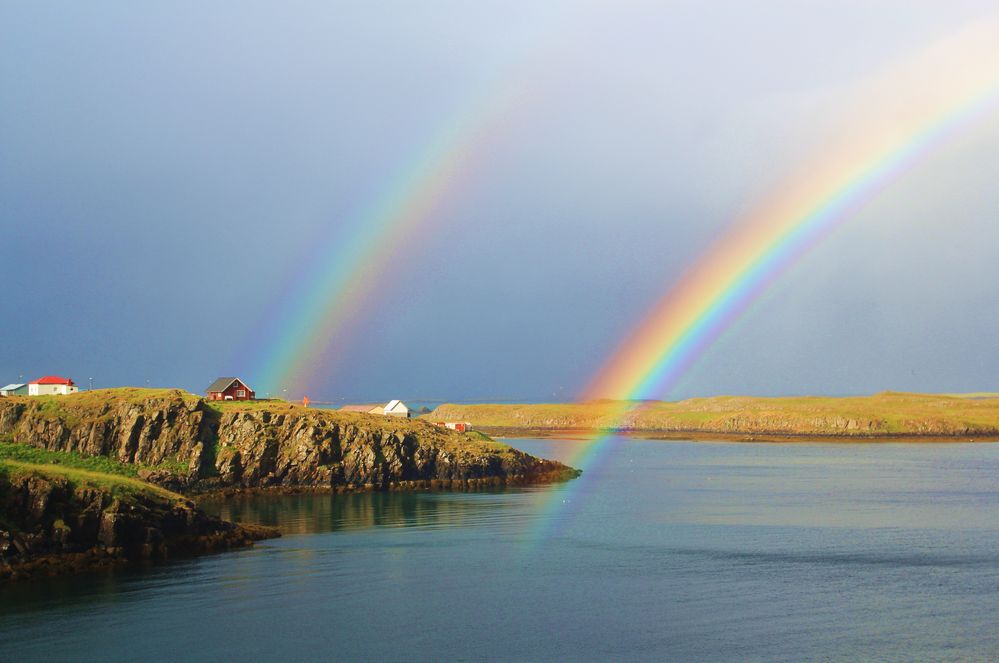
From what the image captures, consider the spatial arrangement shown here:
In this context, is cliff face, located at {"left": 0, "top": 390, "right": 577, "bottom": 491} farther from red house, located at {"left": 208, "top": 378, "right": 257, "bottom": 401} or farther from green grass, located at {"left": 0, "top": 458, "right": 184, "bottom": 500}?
green grass, located at {"left": 0, "top": 458, "right": 184, "bottom": 500}

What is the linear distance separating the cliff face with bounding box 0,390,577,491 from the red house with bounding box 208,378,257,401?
63.2 feet

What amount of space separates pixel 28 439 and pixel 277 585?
69.4 meters

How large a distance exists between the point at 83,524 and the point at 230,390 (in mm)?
82097

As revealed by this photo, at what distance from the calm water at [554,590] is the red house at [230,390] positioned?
155ft

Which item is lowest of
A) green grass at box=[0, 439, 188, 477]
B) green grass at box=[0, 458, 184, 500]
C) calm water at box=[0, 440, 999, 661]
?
calm water at box=[0, 440, 999, 661]

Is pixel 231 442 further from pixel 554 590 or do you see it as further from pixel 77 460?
pixel 554 590

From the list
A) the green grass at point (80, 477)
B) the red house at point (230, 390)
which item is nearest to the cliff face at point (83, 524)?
the green grass at point (80, 477)

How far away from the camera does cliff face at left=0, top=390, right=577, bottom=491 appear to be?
354 feet

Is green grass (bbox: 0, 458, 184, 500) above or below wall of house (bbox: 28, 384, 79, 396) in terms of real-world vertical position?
below

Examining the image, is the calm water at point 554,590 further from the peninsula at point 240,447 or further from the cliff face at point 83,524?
the peninsula at point 240,447

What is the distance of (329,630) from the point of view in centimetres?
4519

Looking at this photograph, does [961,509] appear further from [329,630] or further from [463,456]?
[329,630]

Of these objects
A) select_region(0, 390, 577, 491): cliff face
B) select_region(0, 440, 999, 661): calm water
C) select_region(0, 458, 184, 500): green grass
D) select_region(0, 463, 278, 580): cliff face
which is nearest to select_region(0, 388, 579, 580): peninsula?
select_region(0, 390, 577, 491): cliff face

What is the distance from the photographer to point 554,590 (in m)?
54.6
